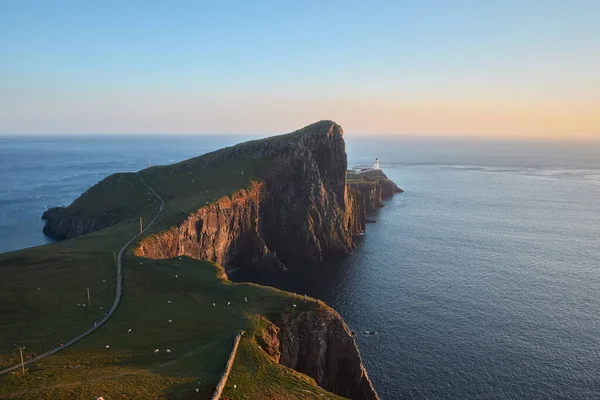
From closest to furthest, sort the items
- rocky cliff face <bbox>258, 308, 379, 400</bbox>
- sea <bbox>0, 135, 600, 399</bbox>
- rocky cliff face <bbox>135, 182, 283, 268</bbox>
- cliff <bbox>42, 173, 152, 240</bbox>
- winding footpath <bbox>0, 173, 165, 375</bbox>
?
1. winding footpath <bbox>0, 173, 165, 375</bbox>
2. rocky cliff face <bbox>258, 308, 379, 400</bbox>
3. sea <bbox>0, 135, 600, 399</bbox>
4. rocky cliff face <bbox>135, 182, 283, 268</bbox>
5. cliff <bbox>42, 173, 152, 240</bbox>

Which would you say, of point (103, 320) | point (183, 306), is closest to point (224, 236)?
point (183, 306)

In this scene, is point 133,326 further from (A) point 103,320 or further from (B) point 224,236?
(B) point 224,236

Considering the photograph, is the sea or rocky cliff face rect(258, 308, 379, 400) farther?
the sea

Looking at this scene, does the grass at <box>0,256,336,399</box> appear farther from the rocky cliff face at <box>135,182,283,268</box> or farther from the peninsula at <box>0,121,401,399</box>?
the rocky cliff face at <box>135,182,283,268</box>

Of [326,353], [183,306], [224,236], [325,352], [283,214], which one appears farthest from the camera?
[283,214]

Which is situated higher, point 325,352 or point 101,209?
point 101,209

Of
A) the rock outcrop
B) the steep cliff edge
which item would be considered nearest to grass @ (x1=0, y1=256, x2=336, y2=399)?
the steep cliff edge

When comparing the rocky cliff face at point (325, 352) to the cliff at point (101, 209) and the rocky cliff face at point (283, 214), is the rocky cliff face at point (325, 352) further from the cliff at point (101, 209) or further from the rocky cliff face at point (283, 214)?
the cliff at point (101, 209)

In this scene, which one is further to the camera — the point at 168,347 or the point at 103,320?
the point at 103,320
